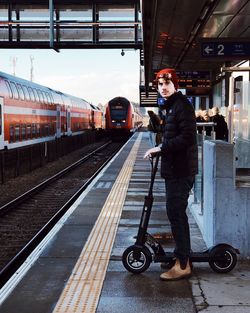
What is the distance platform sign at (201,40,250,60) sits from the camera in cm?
1091

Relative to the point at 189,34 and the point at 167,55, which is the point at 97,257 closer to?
the point at 189,34

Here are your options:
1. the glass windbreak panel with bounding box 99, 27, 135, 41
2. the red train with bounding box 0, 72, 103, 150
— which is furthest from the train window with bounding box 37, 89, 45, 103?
the glass windbreak panel with bounding box 99, 27, 135, 41

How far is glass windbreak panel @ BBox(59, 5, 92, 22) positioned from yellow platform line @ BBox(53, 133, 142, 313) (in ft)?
55.7

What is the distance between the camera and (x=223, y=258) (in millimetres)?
5223

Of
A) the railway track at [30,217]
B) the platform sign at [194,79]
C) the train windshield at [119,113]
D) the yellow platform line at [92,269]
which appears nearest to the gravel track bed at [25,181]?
the railway track at [30,217]

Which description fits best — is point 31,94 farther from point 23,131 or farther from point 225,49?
point 225,49

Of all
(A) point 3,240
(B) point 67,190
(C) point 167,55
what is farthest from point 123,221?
(C) point 167,55

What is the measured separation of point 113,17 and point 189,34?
11.7m

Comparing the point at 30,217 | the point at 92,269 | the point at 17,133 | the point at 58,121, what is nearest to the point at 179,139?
the point at 92,269

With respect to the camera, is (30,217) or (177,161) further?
(30,217)

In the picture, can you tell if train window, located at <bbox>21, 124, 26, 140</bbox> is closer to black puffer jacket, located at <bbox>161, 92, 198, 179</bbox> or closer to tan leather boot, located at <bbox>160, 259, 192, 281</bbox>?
black puffer jacket, located at <bbox>161, 92, 198, 179</bbox>

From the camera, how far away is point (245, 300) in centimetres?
455

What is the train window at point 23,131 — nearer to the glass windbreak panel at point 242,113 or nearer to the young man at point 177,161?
the glass windbreak panel at point 242,113

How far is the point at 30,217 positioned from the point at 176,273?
237 inches
